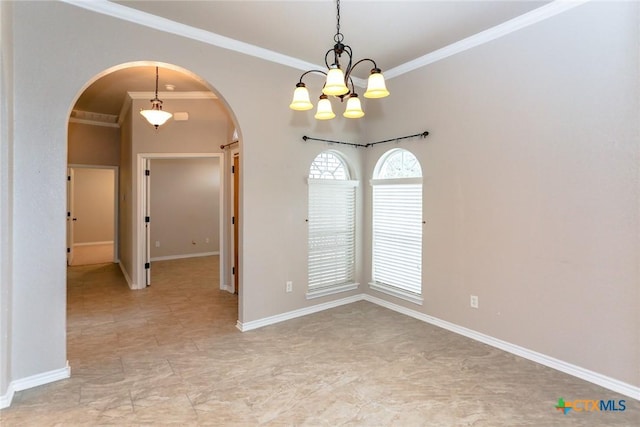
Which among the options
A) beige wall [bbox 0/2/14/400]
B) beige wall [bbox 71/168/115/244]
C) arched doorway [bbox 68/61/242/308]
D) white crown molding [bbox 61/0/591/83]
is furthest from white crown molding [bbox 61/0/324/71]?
beige wall [bbox 71/168/115/244]

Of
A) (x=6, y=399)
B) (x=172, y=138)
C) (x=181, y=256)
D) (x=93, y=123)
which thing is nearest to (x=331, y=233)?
(x=172, y=138)

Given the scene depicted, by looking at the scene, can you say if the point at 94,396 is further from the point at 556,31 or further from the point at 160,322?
the point at 556,31

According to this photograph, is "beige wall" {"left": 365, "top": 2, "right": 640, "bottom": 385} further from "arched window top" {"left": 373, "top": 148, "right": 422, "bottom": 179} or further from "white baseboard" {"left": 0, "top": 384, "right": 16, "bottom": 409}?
"white baseboard" {"left": 0, "top": 384, "right": 16, "bottom": 409}

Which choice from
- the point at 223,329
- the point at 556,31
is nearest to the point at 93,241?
the point at 223,329

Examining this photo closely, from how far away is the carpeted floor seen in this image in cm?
213

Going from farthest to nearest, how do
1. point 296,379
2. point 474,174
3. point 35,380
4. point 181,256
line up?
point 181,256
point 474,174
point 296,379
point 35,380

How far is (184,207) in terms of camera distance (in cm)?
816

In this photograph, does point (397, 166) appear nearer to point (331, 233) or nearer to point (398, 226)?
point (398, 226)

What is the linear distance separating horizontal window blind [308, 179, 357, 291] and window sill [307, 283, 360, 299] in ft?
0.16

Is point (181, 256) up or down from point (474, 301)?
down

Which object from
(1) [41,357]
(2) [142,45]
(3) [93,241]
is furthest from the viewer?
(3) [93,241]

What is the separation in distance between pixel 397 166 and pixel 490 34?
5.47 ft

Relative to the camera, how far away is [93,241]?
31.3 feet

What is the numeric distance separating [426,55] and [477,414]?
3.45m
